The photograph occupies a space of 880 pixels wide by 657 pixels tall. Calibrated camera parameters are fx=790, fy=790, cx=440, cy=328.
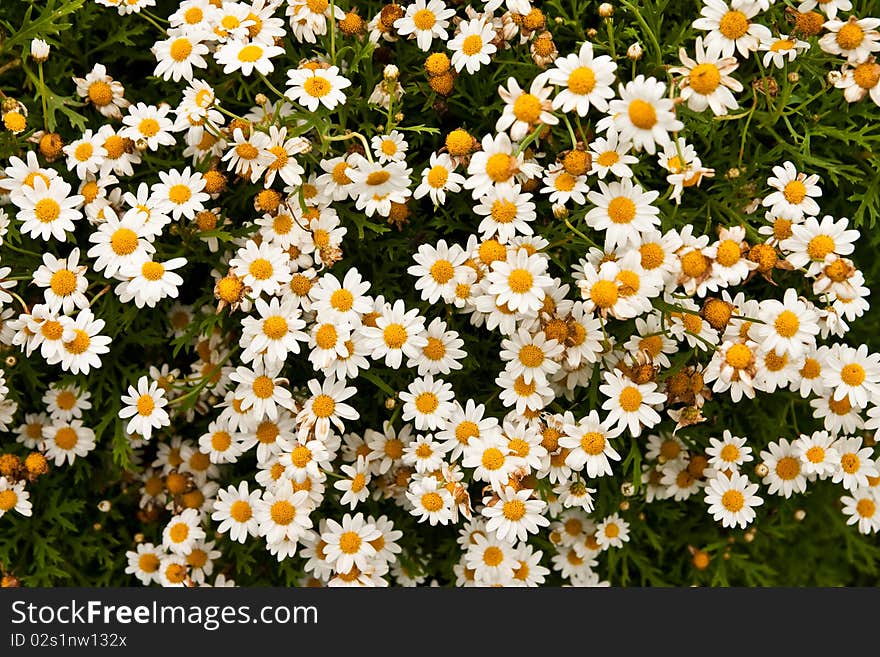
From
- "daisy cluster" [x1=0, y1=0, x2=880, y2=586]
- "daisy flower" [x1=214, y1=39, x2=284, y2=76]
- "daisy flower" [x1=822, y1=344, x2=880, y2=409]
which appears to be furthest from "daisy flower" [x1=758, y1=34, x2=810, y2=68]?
"daisy flower" [x1=214, y1=39, x2=284, y2=76]

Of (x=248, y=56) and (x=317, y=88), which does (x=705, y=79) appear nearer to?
(x=317, y=88)

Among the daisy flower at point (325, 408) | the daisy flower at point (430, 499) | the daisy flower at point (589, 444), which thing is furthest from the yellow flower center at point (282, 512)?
the daisy flower at point (589, 444)

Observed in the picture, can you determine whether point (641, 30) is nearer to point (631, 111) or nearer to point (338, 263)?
point (631, 111)

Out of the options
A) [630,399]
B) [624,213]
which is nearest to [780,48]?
[624,213]

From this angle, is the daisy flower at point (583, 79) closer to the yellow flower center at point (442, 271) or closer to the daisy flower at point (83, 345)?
the yellow flower center at point (442, 271)

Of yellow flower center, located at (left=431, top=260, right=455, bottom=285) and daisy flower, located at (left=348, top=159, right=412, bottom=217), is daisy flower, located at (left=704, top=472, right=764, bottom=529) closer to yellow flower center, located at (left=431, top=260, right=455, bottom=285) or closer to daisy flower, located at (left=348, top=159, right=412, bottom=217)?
yellow flower center, located at (left=431, top=260, right=455, bottom=285)
